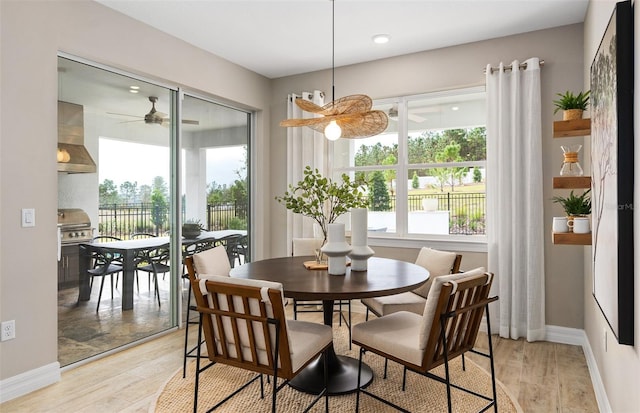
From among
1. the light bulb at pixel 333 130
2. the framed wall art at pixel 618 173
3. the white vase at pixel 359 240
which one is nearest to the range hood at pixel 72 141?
the light bulb at pixel 333 130

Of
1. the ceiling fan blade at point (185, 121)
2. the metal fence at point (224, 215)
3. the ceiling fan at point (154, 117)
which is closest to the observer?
the metal fence at point (224, 215)

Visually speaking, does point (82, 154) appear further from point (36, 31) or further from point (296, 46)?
point (296, 46)

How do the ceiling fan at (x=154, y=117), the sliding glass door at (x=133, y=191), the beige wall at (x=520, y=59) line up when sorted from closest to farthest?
the sliding glass door at (x=133, y=191) < the beige wall at (x=520, y=59) < the ceiling fan at (x=154, y=117)

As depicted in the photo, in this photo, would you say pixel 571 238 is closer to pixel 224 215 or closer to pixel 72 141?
pixel 224 215

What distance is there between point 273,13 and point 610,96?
2414 mm

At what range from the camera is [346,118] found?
298cm

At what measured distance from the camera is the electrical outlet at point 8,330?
2.55 metres

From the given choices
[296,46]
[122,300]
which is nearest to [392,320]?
[122,300]

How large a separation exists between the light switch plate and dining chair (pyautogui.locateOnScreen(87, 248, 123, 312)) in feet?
1.87

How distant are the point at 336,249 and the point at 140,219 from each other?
6.31ft

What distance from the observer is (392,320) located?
249 centimetres

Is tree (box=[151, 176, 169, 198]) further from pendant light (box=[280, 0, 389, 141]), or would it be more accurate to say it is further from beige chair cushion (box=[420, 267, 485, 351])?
beige chair cushion (box=[420, 267, 485, 351])

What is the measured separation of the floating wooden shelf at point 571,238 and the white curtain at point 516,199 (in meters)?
0.88

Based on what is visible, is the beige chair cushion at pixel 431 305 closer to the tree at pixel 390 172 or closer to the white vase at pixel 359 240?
the white vase at pixel 359 240
